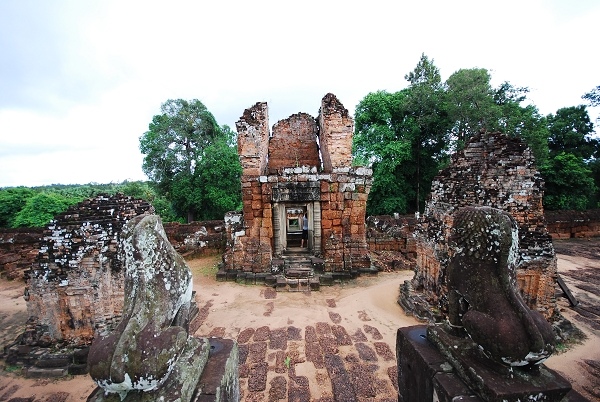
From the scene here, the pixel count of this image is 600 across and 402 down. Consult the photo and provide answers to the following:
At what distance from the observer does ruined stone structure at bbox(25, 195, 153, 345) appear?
5.20 meters

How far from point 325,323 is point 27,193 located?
2521 centimetres

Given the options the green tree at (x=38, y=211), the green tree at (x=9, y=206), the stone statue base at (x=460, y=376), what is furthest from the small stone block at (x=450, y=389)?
the green tree at (x=9, y=206)

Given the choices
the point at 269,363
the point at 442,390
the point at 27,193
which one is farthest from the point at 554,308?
the point at 27,193

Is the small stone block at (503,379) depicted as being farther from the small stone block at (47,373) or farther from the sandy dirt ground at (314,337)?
the small stone block at (47,373)

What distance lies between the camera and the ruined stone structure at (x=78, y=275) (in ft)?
17.0

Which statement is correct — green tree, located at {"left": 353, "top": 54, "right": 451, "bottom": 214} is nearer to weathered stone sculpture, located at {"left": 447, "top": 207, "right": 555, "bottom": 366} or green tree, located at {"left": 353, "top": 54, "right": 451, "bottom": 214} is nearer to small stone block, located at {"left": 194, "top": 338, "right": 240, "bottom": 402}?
weathered stone sculpture, located at {"left": 447, "top": 207, "right": 555, "bottom": 366}

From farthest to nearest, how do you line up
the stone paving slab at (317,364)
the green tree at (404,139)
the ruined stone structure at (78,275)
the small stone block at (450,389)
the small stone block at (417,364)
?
the green tree at (404,139), the ruined stone structure at (78,275), the stone paving slab at (317,364), the small stone block at (417,364), the small stone block at (450,389)

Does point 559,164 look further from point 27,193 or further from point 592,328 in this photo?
point 27,193

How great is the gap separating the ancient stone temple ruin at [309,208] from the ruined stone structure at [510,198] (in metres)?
3.63

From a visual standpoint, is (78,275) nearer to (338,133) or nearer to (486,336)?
(486,336)

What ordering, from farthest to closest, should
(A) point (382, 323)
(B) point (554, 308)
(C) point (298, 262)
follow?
(C) point (298, 262) < (A) point (382, 323) < (B) point (554, 308)

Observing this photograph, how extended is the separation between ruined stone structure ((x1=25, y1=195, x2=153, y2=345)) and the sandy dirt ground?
0.93 m

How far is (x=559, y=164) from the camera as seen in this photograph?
17.7m

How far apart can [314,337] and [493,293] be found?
4182 mm
